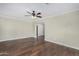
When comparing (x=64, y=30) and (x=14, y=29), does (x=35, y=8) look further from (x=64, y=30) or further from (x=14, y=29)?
(x=64, y=30)

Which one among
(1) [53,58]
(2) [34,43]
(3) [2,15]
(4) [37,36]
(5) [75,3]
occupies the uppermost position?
(5) [75,3]

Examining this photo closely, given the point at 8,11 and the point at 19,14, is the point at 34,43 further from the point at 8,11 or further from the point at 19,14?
the point at 8,11

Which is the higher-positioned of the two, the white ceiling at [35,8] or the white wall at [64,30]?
the white ceiling at [35,8]

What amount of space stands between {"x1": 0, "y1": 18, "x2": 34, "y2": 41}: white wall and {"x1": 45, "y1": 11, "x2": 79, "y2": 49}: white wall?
386 mm

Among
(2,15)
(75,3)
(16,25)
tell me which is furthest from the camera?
(16,25)

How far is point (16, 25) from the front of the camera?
1999 millimetres

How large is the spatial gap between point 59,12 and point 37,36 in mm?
682

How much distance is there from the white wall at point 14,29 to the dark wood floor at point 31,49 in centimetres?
10

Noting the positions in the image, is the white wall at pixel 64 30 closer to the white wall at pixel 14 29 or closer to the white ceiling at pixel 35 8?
the white ceiling at pixel 35 8

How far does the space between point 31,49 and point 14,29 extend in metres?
0.54

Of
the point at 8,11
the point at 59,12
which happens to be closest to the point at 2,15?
the point at 8,11

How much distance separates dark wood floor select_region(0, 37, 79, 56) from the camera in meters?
1.92

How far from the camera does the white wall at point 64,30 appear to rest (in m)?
1.98

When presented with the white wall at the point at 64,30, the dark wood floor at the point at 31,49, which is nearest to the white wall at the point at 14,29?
the dark wood floor at the point at 31,49
